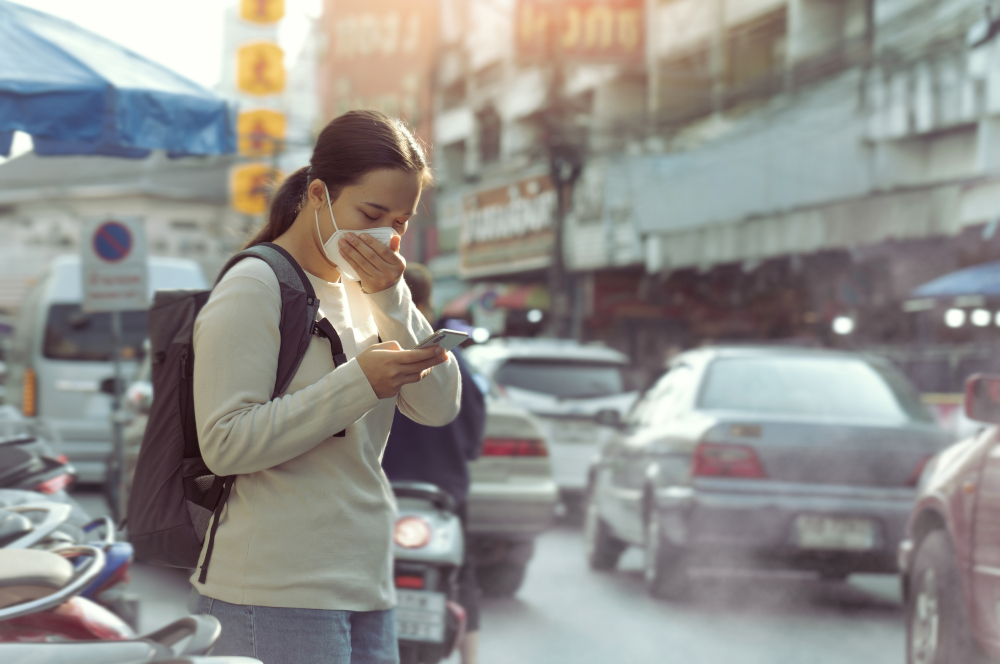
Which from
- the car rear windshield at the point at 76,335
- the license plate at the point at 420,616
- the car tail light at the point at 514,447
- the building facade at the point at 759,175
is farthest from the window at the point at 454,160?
the license plate at the point at 420,616

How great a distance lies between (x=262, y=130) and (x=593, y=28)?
27.3ft

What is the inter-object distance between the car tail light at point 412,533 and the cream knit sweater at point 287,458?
2.26 m

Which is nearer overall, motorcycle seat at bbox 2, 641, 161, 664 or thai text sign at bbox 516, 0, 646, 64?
motorcycle seat at bbox 2, 641, 161, 664

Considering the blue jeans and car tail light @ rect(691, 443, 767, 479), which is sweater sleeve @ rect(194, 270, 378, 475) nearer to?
the blue jeans

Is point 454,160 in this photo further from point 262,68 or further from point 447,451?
point 447,451

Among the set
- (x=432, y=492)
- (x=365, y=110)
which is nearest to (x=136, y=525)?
(x=365, y=110)

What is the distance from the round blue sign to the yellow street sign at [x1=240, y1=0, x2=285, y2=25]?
738 inches

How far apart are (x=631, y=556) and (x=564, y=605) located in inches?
105

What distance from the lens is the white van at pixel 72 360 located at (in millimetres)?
12211

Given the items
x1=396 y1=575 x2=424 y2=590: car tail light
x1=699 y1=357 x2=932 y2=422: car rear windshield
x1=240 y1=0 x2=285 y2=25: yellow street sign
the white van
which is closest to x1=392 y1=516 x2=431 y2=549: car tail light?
x1=396 y1=575 x2=424 y2=590: car tail light

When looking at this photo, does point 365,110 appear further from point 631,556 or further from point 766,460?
point 631,556

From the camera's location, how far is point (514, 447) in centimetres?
838

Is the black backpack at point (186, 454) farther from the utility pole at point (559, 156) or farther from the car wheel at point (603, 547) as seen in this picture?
the utility pole at point (559, 156)

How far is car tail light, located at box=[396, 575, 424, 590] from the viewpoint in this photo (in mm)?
4707
